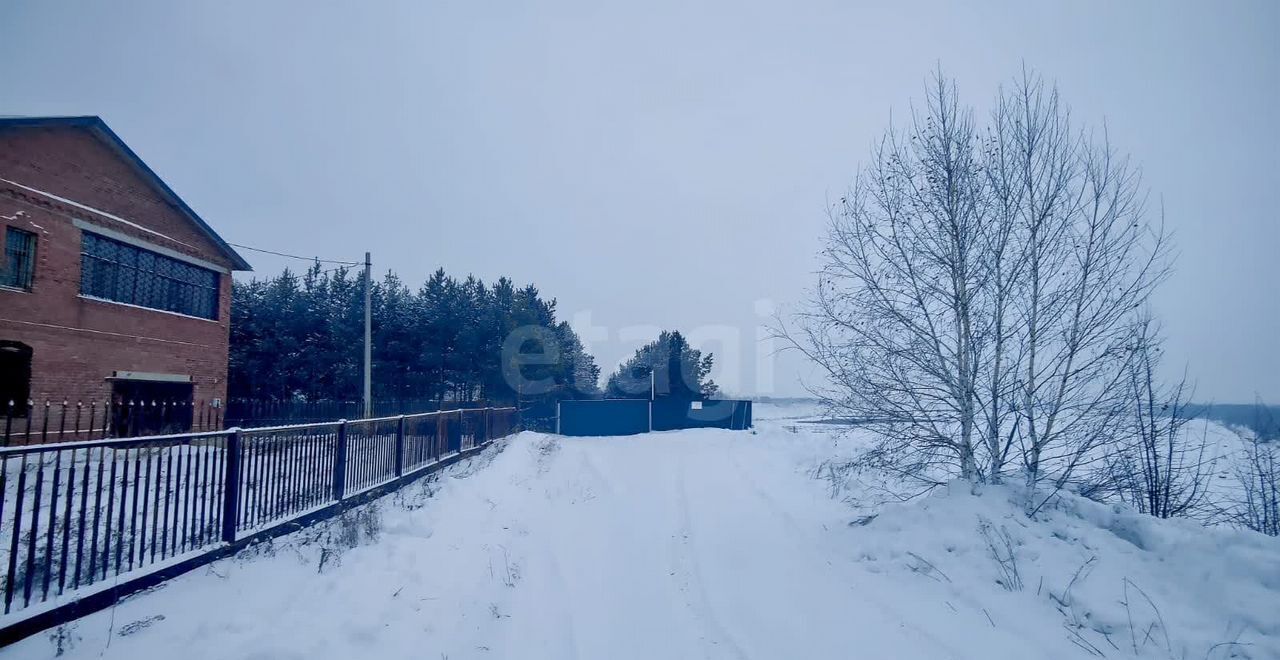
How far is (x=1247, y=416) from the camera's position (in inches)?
267

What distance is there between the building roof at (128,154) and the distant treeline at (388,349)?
12388 mm

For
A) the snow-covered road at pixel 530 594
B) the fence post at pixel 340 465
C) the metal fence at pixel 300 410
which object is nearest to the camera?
the snow-covered road at pixel 530 594

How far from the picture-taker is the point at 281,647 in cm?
383

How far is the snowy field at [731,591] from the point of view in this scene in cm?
412

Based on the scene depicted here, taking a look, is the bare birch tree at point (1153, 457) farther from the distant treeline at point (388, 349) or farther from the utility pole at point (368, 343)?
the distant treeline at point (388, 349)

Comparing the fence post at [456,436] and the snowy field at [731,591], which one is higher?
the fence post at [456,436]

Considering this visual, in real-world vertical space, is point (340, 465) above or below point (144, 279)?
below

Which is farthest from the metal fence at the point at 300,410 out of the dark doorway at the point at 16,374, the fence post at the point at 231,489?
the fence post at the point at 231,489

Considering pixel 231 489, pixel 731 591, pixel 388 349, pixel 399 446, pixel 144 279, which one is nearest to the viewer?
pixel 231 489

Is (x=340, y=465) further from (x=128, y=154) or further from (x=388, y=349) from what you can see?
(x=388, y=349)

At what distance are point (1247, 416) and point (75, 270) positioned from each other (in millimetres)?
22326

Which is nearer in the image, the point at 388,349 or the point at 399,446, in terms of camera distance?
the point at 399,446

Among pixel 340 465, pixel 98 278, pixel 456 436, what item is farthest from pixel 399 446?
pixel 98 278

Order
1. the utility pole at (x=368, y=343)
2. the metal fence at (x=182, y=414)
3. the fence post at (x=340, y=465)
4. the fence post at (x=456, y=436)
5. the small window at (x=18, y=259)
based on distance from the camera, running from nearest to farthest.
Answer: the fence post at (x=340, y=465)
the metal fence at (x=182, y=414)
the small window at (x=18, y=259)
the fence post at (x=456, y=436)
the utility pole at (x=368, y=343)
